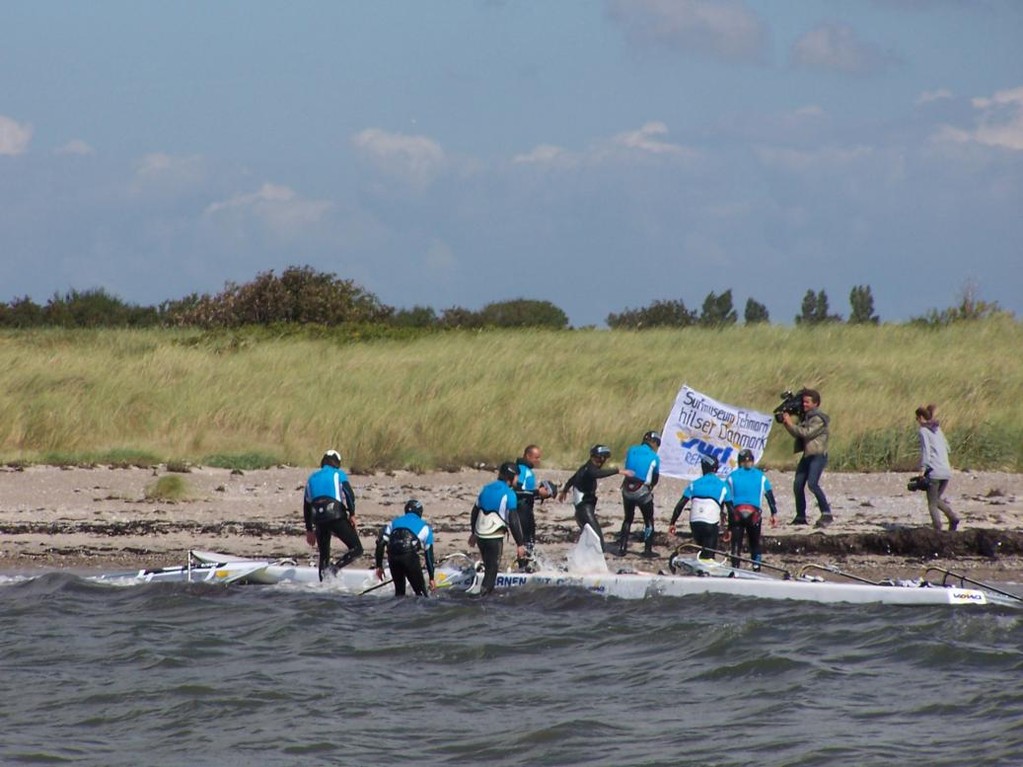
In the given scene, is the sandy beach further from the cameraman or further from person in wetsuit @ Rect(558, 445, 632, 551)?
person in wetsuit @ Rect(558, 445, 632, 551)

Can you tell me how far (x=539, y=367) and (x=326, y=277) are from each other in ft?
53.8

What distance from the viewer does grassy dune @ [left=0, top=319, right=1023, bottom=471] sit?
89.9 ft

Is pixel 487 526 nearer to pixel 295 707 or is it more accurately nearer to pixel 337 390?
pixel 295 707

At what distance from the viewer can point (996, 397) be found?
100 ft

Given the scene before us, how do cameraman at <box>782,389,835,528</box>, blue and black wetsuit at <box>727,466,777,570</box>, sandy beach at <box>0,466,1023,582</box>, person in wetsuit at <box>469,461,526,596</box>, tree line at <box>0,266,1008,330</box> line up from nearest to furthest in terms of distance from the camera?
person in wetsuit at <box>469,461,526,596</box> → blue and black wetsuit at <box>727,466,777,570</box> → sandy beach at <box>0,466,1023,582</box> → cameraman at <box>782,389,835,528</box> → tree line at <box>0,266,1008,330</box>

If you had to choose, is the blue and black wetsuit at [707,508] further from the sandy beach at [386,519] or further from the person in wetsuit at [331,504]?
the person in wetsuit at [331,504]

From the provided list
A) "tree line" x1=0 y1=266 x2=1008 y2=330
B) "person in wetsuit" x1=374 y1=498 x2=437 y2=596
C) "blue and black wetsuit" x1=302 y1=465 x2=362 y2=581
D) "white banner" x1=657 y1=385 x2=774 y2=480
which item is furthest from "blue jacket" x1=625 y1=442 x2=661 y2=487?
"tree line" x1=0 y1=266 x2=1008 y2=330

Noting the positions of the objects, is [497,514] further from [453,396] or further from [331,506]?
[453,396]

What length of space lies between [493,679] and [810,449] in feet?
23.0

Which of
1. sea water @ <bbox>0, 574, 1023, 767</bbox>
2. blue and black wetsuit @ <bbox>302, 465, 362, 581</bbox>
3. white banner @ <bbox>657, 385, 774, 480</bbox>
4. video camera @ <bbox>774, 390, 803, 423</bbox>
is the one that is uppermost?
video camera @ <bbox>774, 390, 803, 423</bbox>

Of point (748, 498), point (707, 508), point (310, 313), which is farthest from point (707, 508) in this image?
point (310, 313)

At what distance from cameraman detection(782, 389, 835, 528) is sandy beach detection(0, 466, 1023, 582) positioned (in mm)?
401

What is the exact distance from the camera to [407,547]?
16688 mm

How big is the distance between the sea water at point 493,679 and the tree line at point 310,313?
81.7 ft
